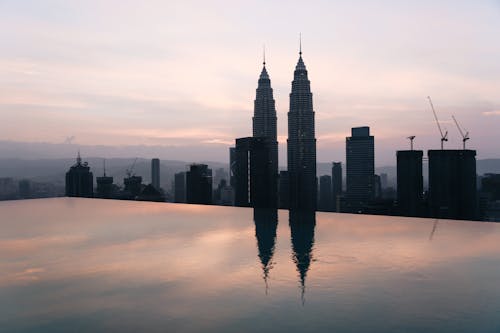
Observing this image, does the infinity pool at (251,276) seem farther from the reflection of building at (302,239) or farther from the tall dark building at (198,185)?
the tall dark building at (198,185)

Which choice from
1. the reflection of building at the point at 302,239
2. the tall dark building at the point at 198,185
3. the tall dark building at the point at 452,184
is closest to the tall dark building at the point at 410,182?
the tall dark building at the point at 452,184

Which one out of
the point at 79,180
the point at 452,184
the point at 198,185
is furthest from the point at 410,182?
the point at 79,180

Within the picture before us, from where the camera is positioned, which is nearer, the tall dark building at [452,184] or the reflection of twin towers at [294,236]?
the reflection of twin towers at [294,236]

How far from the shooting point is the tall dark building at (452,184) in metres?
171

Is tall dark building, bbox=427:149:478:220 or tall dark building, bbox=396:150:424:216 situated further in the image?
tall dark building, bbox=427:149:478:220

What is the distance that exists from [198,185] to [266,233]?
521 feet

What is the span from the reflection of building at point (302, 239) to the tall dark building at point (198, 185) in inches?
5690

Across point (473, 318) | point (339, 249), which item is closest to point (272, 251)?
point (339, 249)

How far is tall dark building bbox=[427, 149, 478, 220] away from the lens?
171375mm

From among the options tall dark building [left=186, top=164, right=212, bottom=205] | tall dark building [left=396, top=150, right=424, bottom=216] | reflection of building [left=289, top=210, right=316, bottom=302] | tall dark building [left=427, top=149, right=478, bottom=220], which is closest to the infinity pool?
reflection of building [left=289, top=210, right=316, bottom=302]

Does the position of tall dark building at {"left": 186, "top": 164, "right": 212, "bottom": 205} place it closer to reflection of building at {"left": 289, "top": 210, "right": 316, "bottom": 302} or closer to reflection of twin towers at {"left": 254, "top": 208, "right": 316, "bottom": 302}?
reflection of twin towers at {"left": 254, "top": 208, "right": 316, "bottom": 302}

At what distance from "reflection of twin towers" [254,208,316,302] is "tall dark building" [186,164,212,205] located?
141m

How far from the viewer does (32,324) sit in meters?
16.7

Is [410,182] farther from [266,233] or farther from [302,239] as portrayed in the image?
A: [302,239]
